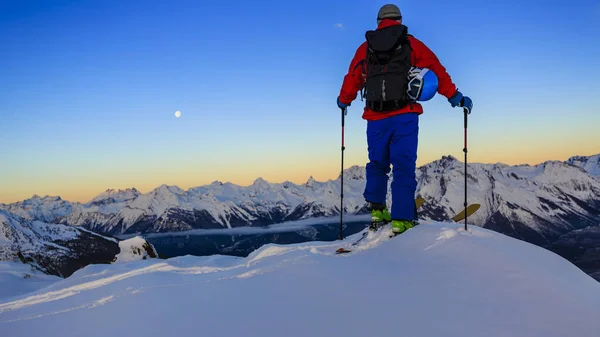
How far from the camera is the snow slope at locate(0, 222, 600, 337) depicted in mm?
3279

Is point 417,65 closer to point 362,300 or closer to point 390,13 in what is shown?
point 390,13

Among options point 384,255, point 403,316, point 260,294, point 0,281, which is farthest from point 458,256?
point 0,281

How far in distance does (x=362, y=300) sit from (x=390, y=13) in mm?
6010

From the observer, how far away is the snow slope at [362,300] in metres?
3.28

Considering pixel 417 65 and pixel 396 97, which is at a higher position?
pixel 417 65

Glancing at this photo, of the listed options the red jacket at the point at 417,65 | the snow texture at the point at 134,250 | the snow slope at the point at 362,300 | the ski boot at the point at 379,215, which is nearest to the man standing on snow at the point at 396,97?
the red jacket at the point at 417,65

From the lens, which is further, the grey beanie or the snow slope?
the grey beanie

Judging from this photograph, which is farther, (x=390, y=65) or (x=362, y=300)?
(x=390, y=65)

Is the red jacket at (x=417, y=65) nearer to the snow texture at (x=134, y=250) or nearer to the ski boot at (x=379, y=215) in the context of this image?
the ski boot at (x=379, y=215)

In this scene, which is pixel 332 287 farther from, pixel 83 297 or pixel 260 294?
pixel 83 297

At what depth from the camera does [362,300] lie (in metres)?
3.87

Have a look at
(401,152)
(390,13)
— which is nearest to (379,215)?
(401,152)

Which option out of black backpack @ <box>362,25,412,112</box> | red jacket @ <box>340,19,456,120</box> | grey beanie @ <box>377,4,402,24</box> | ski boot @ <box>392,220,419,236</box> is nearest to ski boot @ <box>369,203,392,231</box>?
ski boot @ <box>392,220,419,236</box>

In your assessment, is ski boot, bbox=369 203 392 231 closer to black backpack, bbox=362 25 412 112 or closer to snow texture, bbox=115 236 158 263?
black backpack, bbox=362 25 412 112
